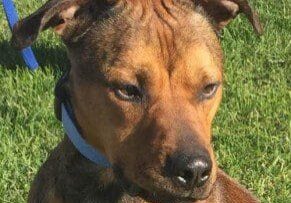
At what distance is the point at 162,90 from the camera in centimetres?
385

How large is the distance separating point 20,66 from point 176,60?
3.56m

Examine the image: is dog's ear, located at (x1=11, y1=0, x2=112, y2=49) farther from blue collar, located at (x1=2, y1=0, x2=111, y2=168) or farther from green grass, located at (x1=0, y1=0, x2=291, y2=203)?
green grass, located at (x1=0, y1=0, x2=291, y2=203)

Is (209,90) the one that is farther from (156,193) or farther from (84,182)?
(84,182)

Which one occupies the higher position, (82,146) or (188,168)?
(188,168)

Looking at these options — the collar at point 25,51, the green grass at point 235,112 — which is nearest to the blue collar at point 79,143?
the green grass at point 235,112

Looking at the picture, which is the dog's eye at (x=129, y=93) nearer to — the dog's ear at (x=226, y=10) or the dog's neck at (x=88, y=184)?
the dog's neck at (x=88, y=184)

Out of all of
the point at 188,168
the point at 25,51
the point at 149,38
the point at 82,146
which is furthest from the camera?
the point at 25,51

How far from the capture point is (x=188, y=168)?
3596 mm

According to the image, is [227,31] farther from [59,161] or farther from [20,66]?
[59,161]

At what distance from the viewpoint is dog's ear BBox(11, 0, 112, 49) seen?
12.5 ft

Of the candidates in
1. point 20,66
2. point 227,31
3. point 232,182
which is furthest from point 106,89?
point 227,31

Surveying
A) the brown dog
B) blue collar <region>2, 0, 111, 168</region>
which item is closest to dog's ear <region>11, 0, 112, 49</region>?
the brown dog

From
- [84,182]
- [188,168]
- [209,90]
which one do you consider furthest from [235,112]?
[188,168]

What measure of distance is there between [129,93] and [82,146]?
1.36 ft
